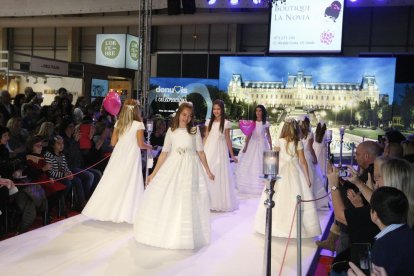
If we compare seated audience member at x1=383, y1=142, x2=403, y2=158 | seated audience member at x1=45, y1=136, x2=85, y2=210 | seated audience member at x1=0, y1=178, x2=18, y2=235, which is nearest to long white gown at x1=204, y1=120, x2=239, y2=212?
seated audience member at x1=45, y1=136, x2=85, y2=210

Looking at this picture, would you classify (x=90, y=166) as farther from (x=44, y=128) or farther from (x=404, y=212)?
(x=404, y=212)

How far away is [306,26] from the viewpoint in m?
12.3

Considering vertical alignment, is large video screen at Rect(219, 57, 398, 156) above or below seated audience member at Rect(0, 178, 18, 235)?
above

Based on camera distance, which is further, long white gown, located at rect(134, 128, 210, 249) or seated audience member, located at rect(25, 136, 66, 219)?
seated audience member, located at rect(25, 136, 66, 219)

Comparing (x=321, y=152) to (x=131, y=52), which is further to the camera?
(x=131, y=52)

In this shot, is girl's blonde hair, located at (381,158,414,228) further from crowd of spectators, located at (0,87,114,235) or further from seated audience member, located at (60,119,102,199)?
seated audience member, located at (60,119,102,199)

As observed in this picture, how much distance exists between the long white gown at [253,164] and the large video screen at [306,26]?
5184 millimetres

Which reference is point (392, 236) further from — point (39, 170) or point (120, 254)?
point (39, 170)

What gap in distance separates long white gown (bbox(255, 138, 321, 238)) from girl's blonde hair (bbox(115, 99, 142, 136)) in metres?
1.82

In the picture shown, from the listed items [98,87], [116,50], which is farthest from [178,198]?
[116,50]

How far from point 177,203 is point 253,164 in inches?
150

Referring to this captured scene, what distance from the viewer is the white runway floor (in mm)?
3926

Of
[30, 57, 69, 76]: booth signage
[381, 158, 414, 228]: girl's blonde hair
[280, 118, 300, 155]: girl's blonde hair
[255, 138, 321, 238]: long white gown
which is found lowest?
[255, 138, 321, 238]: long white gown

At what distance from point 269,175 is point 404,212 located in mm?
975
